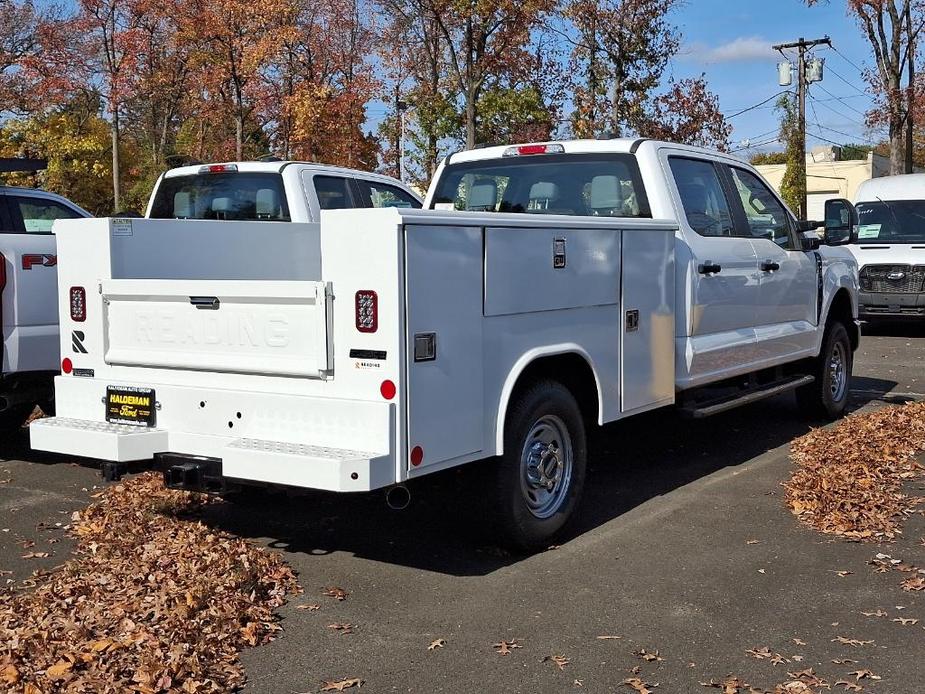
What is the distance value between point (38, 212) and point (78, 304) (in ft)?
10.6

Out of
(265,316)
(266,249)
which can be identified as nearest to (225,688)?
(265,316)

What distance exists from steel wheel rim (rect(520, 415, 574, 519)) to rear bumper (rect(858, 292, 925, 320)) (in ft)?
39.5

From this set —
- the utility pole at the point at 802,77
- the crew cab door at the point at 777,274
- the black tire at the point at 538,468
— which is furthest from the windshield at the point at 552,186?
the utility pole at the point at 802,77

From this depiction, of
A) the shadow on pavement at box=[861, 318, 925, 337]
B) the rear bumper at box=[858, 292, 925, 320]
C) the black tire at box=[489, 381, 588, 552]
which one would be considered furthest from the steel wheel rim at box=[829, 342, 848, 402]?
the shadow on pavement at box=[861, 318, 925, 337]

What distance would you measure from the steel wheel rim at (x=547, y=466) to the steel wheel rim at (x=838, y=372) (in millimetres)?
4613

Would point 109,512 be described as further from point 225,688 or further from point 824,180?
point 824,180

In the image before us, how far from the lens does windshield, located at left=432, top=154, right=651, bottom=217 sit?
7.12m

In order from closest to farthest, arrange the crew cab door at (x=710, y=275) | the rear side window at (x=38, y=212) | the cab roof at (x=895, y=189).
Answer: the crew cab door at (x=710, y=275) < the rear side window at (x=38, y=212) < the cab roof at (x=895, y=189)

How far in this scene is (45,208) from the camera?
866cm

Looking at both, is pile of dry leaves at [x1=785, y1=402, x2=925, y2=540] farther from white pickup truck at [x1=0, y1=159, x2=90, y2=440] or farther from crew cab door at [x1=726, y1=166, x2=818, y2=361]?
white pickup truck at [x1=0, y1=159, x2=90, y2=440]

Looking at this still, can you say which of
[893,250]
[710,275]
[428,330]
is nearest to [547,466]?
[428,330]

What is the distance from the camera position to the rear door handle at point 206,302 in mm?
5184

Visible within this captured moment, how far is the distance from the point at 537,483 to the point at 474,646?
1.41 metres

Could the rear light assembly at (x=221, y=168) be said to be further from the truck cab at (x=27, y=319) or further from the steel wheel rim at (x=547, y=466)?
the steel wheel rim at (x=547, y=466)
